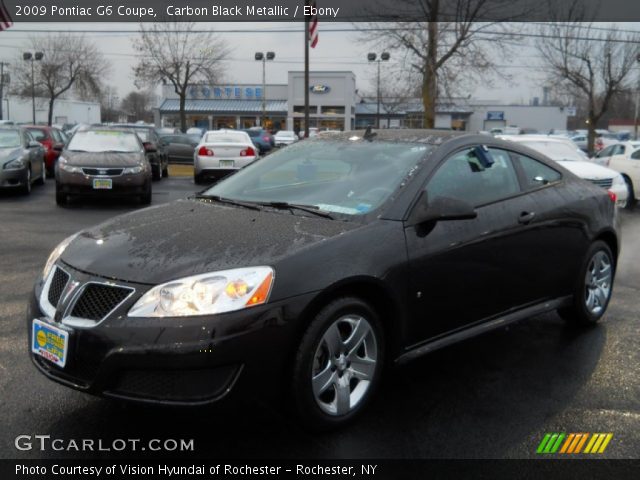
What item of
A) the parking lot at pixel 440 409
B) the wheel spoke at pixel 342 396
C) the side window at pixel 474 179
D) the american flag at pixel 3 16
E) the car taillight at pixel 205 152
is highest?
the american flag at pixel 3 16

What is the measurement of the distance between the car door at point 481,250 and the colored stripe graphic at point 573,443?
2.75ft

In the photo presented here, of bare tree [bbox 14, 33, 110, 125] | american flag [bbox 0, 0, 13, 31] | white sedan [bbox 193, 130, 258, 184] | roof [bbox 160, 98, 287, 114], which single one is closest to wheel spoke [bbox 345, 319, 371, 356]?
white sedan [bbox 193, 130, 258, 184]

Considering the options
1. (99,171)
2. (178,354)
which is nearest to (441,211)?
(178,354)

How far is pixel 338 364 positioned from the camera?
3266 millimetres

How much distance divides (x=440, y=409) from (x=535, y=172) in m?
1.98

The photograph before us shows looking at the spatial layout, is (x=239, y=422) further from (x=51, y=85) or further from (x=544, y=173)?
(x=51, y=85)

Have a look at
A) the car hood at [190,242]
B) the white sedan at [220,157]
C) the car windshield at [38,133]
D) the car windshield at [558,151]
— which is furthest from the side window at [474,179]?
the car windshield at [38,133]

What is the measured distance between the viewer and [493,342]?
4727 mm

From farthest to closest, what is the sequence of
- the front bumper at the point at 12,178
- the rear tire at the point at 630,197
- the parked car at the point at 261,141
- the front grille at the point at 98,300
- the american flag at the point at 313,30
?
the parked car at the point at 261,141
the american flag at the point at 313,30
the rear tire at the point at 630,197
the front bumper at the point at 12,178
the front grille at the point at 98,300

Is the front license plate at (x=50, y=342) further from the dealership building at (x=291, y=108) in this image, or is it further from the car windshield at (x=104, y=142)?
the dealership building at (x=291, y=108)

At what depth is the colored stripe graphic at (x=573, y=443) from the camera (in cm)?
315

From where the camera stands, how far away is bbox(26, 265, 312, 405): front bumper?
2.79 m

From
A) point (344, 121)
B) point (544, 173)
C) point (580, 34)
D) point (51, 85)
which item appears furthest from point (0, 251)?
point (344, 121)

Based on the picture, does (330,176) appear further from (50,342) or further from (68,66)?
(68,66)
